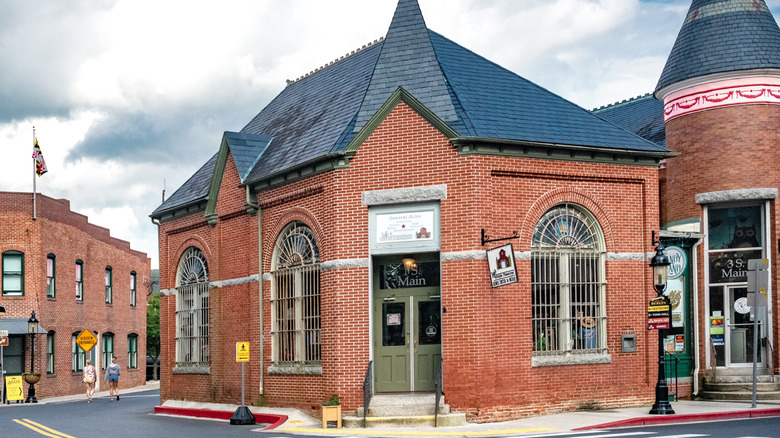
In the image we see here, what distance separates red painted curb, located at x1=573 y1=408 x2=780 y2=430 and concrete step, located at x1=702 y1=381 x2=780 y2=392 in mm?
2703

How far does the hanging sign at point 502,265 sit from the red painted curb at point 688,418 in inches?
127

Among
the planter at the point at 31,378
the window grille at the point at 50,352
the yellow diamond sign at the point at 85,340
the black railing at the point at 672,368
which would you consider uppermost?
the black railing at the point at 672,368

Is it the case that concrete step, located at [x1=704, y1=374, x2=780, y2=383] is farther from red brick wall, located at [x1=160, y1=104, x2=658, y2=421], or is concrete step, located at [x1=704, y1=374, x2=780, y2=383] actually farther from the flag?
the flag

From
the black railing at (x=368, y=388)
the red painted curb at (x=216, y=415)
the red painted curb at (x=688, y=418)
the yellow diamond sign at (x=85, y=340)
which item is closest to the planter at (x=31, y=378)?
the yellow diamond sign at (x=85, y=340)

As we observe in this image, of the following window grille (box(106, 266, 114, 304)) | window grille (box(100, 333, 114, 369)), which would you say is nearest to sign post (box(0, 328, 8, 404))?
window grille (box(100, 333, 114, 369))

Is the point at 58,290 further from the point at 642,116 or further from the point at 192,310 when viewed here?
the point at 642,116

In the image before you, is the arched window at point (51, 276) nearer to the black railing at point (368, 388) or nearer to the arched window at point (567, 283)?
the black railing at point (368, 388)

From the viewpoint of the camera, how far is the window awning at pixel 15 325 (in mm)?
38375

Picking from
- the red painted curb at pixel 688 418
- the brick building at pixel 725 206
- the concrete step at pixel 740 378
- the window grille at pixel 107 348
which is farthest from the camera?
the window grille at pixel 107 348

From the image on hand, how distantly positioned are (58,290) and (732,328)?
102 ft

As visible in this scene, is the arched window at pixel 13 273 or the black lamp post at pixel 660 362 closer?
the black lamp post at pixel 660 362

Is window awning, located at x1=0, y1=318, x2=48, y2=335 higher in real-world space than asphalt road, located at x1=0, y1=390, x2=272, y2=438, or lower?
higher

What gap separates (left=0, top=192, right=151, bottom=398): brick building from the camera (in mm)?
39688

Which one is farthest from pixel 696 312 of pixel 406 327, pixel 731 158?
pixel 406 327
